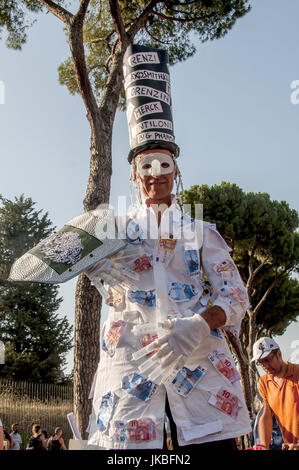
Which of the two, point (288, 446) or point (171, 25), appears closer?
point (288, 446)

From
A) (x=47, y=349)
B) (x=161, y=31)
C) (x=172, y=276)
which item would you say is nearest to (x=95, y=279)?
(x=172, y=276)

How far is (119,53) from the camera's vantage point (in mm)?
9156

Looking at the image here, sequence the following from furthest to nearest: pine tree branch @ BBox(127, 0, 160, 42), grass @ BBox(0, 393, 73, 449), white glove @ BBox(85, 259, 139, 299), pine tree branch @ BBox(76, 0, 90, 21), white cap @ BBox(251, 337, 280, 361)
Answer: grass @ BBox(0, 393, 73, 449) < pine tree branch @ BBox(127, 0, 160, 42) < pine tree branch @ BBox(76, 0, 90, 21) < white cap @ BBox(251, 337, 280, 361) < white glove @ BBox(85, 259, 139, 299)

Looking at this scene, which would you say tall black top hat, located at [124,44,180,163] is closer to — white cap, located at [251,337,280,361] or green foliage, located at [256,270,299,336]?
white cap, located at [251,337,280,361]

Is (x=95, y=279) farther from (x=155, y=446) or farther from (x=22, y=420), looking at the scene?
(x=22, y=420)

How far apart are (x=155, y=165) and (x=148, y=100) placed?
1.10ft

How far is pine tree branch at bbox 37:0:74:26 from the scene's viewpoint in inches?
346

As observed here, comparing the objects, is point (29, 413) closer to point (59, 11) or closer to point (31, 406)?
point (31, 406)

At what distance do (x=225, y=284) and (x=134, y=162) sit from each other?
79 cm

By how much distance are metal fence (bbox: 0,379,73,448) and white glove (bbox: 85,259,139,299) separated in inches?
550

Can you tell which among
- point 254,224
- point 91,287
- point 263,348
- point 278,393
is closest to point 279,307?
point 254,224

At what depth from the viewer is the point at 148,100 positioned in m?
2.34

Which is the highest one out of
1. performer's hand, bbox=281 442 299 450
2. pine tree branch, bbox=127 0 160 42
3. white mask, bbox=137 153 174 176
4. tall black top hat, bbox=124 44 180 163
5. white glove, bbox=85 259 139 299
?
pine tree branch, bbox=127 0 160 42

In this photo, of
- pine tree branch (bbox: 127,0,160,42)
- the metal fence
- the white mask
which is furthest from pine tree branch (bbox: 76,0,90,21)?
the metal fence
